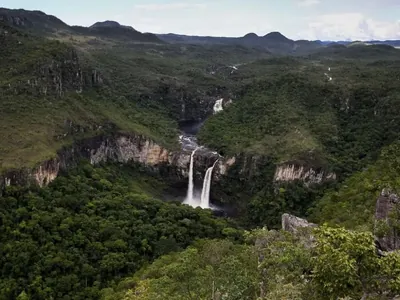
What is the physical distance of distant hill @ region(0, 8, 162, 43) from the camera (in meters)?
139

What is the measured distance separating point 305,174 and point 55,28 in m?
127

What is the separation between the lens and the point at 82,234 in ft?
139

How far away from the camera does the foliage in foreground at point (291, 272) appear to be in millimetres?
A: 13156

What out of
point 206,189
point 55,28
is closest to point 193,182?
point 206,189

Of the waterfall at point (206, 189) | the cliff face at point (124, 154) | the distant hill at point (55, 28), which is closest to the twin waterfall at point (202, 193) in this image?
the waterfall at point (206, 189)

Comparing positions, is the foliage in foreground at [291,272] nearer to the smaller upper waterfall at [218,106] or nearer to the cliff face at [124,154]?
the cliff face at [124,154]

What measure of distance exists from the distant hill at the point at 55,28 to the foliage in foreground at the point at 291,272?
127 meters

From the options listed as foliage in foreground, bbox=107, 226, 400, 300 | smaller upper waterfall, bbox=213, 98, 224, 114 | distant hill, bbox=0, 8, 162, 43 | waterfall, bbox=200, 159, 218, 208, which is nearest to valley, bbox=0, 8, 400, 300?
foliage in foreground, bbox=107, 226, 400, 300

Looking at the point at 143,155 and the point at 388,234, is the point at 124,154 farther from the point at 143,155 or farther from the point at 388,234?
the point at 388,234

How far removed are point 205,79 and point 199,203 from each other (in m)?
51.7

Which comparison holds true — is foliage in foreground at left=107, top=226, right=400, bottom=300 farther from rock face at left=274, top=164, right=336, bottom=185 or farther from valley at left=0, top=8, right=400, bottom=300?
rock face at left=274, top=164, right=336, bottom=185

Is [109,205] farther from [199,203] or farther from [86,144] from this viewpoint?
[199,203]

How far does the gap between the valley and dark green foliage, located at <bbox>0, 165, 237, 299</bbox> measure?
Answer: 15 centimetres

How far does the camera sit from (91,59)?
342 feet
